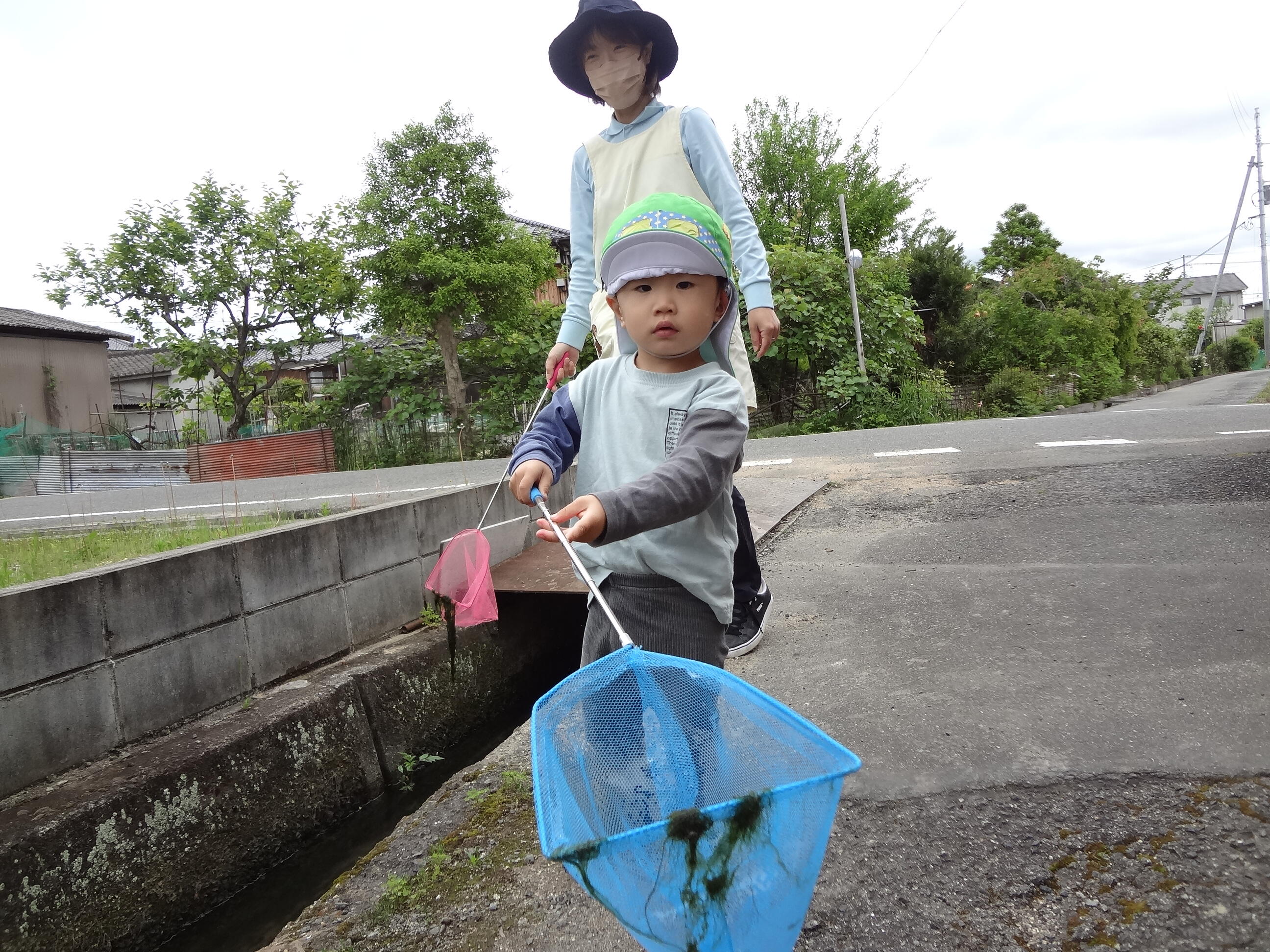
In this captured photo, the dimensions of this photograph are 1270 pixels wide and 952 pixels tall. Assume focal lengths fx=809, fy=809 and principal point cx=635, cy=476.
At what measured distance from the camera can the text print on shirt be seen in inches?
66.4

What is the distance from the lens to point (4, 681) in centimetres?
239

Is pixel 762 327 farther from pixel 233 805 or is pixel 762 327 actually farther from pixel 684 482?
pixel 233 805

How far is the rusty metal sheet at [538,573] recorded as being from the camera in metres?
3.78

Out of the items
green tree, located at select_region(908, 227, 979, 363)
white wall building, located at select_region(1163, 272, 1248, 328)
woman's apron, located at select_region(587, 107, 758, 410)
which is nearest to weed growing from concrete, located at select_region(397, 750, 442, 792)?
woman's apron, located at select_region(587, 107, 758, 410)

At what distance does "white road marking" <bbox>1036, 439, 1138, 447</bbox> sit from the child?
674cm

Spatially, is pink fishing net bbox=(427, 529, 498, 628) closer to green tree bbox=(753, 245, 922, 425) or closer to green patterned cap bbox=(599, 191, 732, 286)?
green patterned cap bbox=(599, 191, 732, 286)

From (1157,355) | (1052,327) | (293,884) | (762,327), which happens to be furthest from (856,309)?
(1157,355)

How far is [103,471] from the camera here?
17844 millimetres

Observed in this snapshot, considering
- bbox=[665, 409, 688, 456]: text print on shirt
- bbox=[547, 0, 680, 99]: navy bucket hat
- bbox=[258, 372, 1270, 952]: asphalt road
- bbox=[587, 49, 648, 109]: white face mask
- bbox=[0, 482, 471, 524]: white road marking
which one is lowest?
bbox=[258, 372, 1270, 952]: asphalt road

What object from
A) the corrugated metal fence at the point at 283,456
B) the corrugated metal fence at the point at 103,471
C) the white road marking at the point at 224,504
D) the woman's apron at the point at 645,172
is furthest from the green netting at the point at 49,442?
the woman's apron at the point at 645,172

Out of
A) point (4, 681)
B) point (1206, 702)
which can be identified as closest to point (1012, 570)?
point (1206, 702)

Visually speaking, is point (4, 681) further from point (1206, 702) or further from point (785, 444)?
point (785, 444)

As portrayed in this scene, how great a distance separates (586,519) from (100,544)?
4470mm

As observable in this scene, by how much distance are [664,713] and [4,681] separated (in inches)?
87.5
